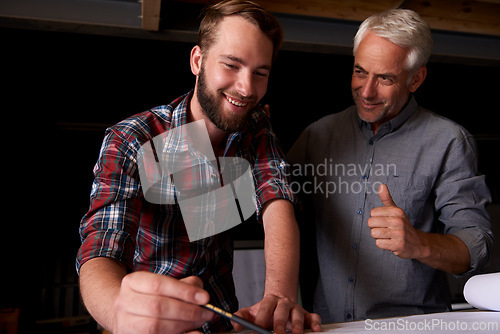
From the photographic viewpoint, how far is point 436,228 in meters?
1.45

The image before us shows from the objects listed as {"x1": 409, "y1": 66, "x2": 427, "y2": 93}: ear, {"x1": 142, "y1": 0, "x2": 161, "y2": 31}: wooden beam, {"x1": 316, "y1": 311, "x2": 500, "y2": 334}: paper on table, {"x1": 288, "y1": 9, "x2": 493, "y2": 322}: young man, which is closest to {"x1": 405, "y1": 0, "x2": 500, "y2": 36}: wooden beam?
{"x1": 409, "y1": 66, "x2": 427, "y2": 93}: ear

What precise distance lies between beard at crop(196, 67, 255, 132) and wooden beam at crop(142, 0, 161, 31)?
117 cm

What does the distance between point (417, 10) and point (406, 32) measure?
4.51 feet

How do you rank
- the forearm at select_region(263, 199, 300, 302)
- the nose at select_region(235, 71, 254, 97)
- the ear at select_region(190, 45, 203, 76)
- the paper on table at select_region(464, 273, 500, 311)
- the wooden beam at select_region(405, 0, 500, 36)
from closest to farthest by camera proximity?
the paper on table at select_region(464, 273, 500, 311)
the forearm at select_region(263, 199, 300, 302)
the nose at select_region(235, 71, 254, 97)
the ear at select_region(190, 45, 203, 76)
the wooden beam at select_region(405, 0, 500, 36)

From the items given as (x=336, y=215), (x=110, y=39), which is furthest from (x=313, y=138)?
(x=110, y=39)

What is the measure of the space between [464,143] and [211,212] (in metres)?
1.02

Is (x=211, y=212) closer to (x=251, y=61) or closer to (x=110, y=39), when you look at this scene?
(x=251, y=61)

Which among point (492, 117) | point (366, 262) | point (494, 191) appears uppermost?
point (492, 117)

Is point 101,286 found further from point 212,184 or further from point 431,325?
point 431,325

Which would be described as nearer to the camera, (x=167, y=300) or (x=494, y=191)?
(x=167, y=300)

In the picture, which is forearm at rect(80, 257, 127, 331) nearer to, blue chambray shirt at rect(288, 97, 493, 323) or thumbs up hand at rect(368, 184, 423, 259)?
thumbs up hand at rect(368, 184, 423, 259)

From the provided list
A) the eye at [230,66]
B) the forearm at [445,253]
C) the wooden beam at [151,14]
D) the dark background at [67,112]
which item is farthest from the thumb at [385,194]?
the dark background at [67,112]

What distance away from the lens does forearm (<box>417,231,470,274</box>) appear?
108 centimetres

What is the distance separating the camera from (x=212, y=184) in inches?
45.6
